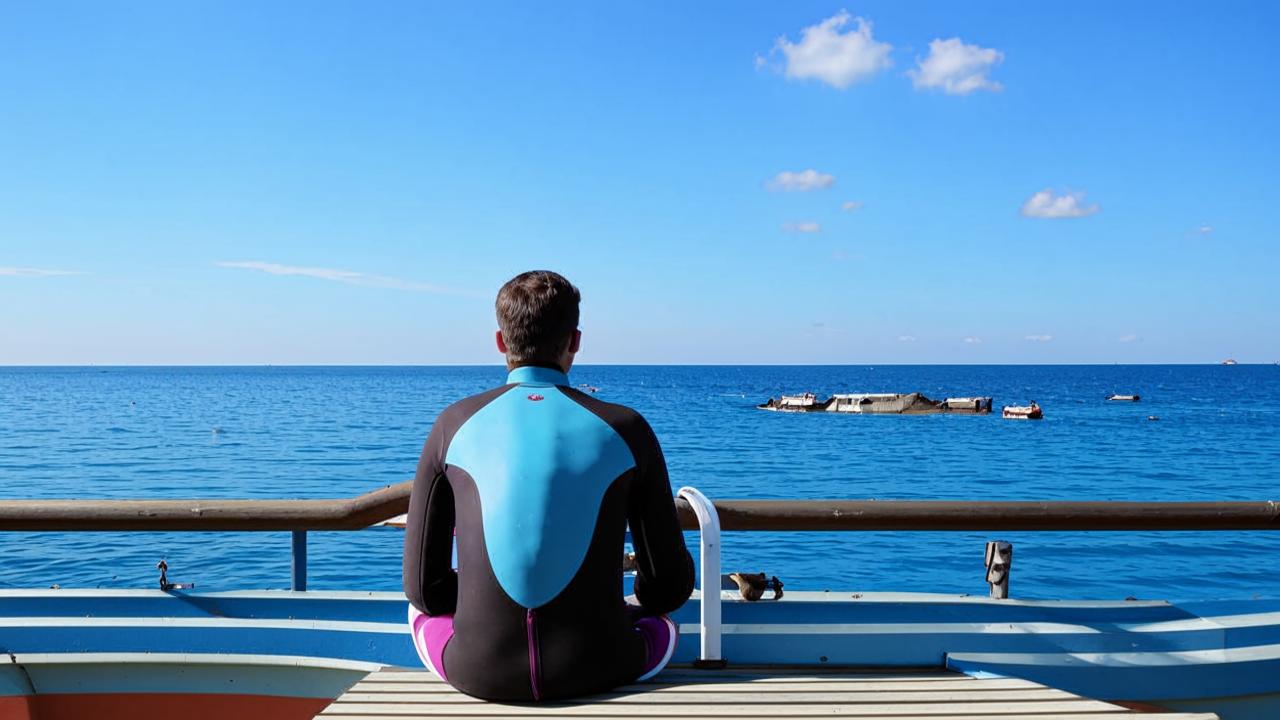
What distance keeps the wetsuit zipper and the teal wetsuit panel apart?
4 centimetres

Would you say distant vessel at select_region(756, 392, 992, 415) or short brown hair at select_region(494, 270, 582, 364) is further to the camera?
distant vessel at select_region(756, 392, 992, 415)

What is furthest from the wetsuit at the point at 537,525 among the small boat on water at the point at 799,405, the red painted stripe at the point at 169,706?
the small boat on water at the point at 799,405

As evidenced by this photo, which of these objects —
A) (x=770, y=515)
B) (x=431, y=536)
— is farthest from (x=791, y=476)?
(x=431, y=536)

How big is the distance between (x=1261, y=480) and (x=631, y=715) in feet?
113

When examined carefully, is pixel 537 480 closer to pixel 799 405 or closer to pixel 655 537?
pixel 655 537

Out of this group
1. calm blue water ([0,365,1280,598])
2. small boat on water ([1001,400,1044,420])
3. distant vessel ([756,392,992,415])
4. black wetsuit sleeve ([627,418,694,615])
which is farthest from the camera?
distant vessel ([756,392,992,415])

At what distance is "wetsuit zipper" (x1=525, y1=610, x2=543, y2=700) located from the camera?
2092 mm

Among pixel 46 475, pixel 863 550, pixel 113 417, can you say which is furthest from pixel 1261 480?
pixel 113 417

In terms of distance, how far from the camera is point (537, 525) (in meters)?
2.06

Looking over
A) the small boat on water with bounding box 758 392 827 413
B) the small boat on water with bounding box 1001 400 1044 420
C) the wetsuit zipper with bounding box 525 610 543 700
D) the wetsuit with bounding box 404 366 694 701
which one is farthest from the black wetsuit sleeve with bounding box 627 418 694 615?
the small boat on water with bounding box 758 392 827 413

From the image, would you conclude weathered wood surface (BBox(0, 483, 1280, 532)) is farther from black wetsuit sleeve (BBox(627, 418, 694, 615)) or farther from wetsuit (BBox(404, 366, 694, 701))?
wetsuit (BBox(404, 366, 694, 701))

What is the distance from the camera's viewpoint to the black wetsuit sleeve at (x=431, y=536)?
2.21 m

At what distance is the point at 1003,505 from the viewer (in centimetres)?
303

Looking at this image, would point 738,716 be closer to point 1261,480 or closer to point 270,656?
point 270,656
